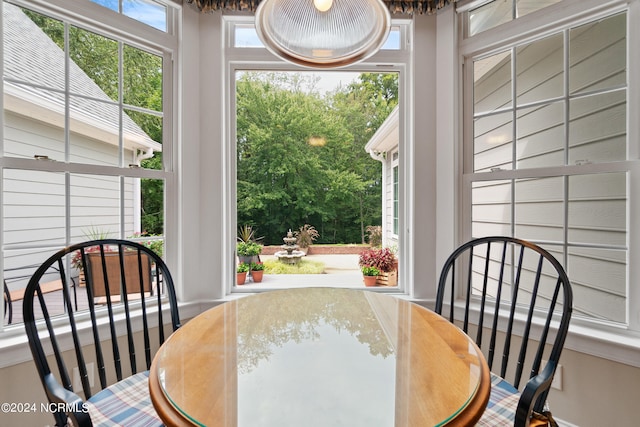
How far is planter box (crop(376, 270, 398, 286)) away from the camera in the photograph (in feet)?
7.08

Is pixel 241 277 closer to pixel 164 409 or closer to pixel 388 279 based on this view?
pixel 388 279

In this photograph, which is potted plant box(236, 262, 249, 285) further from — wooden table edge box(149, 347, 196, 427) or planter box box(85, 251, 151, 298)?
wooden table edge box(149, 347, 196, 427)

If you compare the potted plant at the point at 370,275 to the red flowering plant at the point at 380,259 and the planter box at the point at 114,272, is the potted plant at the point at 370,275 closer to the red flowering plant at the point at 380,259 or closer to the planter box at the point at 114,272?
the red flowering plant at the point at 380,259

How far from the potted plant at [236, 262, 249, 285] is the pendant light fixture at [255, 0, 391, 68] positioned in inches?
56.3

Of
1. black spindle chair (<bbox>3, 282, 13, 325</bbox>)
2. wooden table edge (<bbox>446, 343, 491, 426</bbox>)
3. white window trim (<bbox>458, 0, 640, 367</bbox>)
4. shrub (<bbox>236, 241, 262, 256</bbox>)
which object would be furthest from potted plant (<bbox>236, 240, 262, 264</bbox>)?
white window trim (<bbox>458, 0, 640, 367</bbox>)

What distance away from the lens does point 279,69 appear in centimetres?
204

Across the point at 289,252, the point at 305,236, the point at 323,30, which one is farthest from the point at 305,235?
the point at 323,30

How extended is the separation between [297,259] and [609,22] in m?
2.16

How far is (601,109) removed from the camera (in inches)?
61.1

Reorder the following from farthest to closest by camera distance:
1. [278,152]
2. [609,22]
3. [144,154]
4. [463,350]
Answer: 1. [278,152]
2. [144,154]
3. [609,22]
4. [463,350]

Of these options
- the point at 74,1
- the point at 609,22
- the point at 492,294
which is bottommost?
the point at 492,294

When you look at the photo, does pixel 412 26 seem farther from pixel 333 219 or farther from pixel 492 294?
pixel 492 294

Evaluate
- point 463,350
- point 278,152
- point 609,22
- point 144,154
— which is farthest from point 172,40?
point 609,22

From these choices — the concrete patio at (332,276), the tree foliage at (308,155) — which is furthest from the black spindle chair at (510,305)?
the tree foliage at (308,155)
